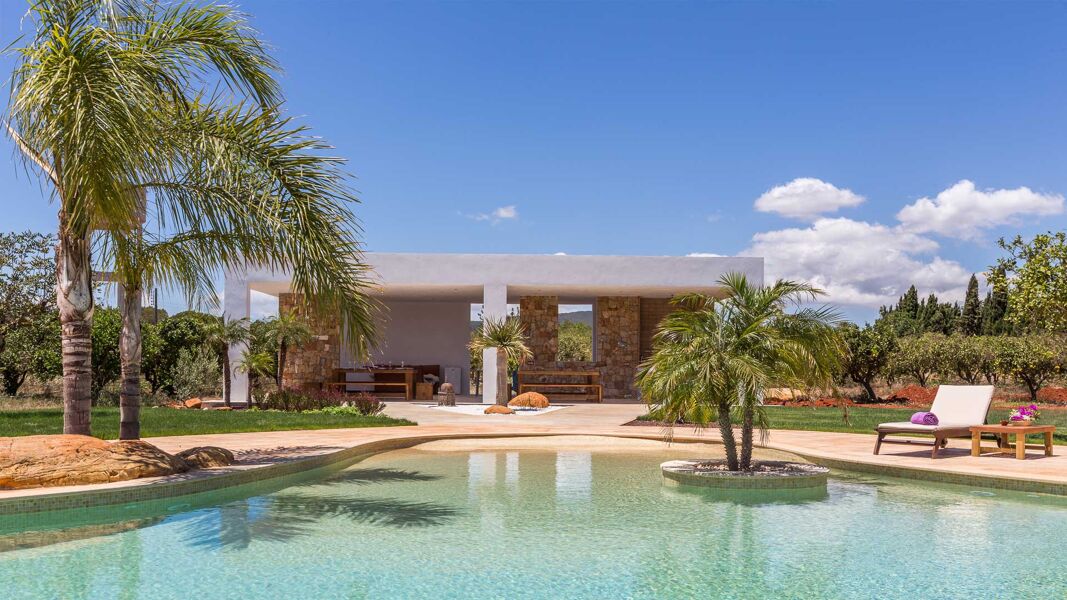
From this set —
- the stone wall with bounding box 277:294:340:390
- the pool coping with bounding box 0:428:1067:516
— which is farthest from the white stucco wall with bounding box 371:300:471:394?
the pool coping with bounding box 0:428:1067:516

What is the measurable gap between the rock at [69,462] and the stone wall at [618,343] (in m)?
18.8

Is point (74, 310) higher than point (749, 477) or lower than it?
higher

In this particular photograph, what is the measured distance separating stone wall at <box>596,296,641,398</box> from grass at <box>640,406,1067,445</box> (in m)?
5.67

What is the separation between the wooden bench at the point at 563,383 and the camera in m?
23.5

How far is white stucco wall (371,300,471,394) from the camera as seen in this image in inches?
1147

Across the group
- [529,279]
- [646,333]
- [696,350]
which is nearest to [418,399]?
[529,279]

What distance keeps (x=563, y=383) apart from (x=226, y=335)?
977 centimetres

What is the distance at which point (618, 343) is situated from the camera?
25953 millimetres

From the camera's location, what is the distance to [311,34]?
49.0 feet

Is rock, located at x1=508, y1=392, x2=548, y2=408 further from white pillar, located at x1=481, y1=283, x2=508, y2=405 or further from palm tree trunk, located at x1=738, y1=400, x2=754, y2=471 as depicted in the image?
palm tree trunk, located at x1=738, y1=400, x2=754, y2=471

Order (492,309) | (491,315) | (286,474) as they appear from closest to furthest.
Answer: (286,474) → (491,315) → (492,309)

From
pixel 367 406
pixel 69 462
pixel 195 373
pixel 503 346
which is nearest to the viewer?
pixel 69 462

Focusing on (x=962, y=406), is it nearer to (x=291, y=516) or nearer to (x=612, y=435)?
(x=612, y=435)

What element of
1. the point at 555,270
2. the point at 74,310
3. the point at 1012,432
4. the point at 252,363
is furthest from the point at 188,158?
the point at 555,270
